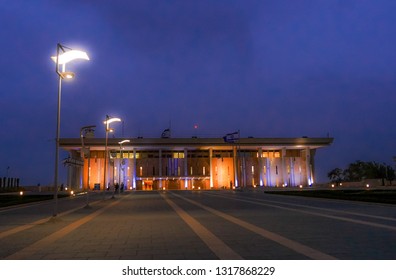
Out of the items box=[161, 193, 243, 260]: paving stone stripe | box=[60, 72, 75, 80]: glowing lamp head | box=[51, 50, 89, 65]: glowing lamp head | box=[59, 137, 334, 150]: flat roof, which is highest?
box=[59, 137, 334, 150]: flat roof

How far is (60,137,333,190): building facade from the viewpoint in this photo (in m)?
92.8

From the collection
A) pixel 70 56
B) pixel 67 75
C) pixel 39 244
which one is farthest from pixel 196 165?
pixel 39 244

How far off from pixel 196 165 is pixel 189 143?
20.3 feet

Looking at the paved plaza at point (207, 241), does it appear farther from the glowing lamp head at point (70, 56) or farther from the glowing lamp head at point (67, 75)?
the glowing lamp head at point (70, 56)

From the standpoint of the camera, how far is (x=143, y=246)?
10.2 m

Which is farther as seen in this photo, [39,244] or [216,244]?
[39,244]

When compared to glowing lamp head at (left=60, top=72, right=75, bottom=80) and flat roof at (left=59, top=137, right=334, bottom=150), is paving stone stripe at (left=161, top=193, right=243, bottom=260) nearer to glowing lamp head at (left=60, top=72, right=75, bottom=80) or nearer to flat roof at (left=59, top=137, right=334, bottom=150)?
glowing lamp head at (left=60, top=72, right=75, bottom=80)

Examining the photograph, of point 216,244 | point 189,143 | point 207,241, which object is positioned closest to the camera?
point 216,244

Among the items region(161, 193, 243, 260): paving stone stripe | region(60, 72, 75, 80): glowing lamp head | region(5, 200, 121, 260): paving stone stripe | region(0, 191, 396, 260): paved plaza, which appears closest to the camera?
region(161, 193, 243, 260): paving stone stripe

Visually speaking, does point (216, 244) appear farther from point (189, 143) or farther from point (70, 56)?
point (189, 143)

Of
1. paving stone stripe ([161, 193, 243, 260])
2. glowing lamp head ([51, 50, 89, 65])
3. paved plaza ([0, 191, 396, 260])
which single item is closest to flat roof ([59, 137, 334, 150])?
glowing lamp head ([51, 50, 89, 65])

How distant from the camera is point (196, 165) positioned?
313ft

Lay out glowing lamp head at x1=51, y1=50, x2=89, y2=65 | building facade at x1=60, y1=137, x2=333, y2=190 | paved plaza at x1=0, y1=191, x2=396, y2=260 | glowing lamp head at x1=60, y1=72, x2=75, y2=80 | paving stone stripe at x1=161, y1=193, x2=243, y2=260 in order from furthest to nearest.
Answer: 1. building facade at x1=60, y1=137, x2=333, y2=190
2. glowing lamp head at x1=51, y1=50, x2=89, y2=65
3. glowing lamp head at x1=60, y1=72, x2=75, y2=80
4. paved plaza at x1=0, y1=191, x2=396, y2=260
5. paving stone stripe at x1=161, y1=193, x2=243, y2=260

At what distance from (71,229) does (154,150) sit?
82.9 meters
